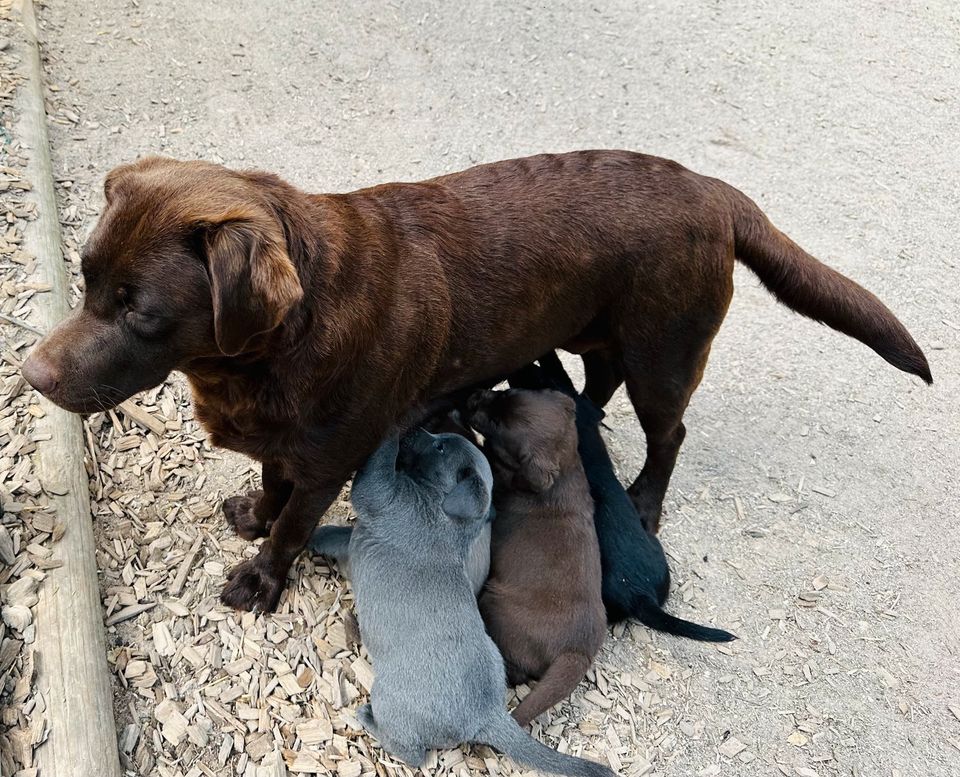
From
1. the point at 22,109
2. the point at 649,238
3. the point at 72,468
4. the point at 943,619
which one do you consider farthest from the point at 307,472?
the point at 22,109

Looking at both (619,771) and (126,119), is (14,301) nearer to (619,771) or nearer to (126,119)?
(126,119)

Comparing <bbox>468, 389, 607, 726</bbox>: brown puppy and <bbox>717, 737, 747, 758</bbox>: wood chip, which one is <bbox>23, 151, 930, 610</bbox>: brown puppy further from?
<bbox>717, 737, 747, 758</bbox>: wood chip

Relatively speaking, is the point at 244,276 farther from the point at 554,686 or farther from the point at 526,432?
the point at 554,686

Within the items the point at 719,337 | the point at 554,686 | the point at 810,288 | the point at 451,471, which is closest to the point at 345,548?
the point at 451,471

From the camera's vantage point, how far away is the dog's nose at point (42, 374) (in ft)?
7.55

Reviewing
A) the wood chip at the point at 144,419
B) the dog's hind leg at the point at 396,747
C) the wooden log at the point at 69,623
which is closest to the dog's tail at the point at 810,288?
the dog's hind leg at the point at 396,747

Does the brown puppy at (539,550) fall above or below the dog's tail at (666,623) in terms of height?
above

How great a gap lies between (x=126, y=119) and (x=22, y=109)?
0.61 m

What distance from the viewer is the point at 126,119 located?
4.95 meters

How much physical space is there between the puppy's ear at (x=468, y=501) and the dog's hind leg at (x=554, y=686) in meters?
0.56

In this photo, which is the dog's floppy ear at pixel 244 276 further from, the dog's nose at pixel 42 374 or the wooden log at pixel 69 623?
the wooden log at pixel 69 623

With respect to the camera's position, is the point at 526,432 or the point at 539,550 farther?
the point at 526,432

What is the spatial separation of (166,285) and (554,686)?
176cm

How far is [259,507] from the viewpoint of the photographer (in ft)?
10.6
